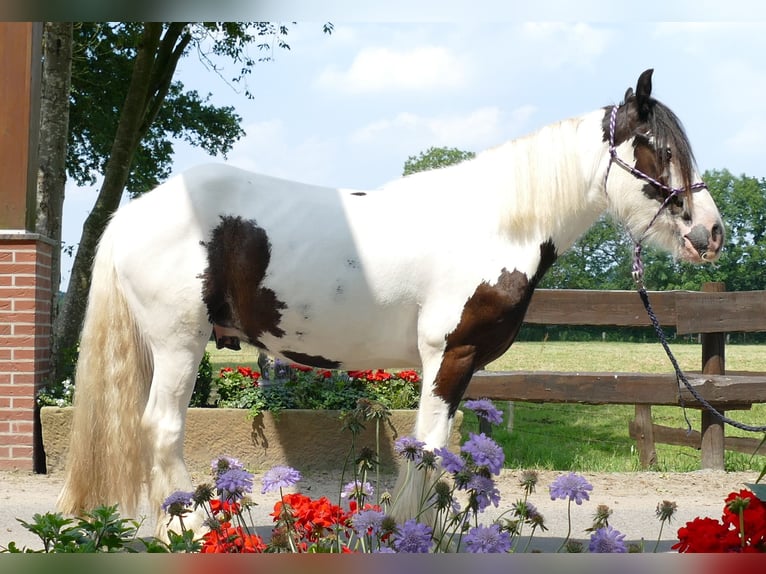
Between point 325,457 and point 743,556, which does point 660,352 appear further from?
point 743,556

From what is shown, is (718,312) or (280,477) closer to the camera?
(280,477)

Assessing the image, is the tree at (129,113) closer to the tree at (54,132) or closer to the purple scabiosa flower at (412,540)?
the tree at (54,132)

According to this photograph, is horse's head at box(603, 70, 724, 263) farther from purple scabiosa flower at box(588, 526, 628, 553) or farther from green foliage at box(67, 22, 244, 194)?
green foliage at box(67, 22, 244, 194)

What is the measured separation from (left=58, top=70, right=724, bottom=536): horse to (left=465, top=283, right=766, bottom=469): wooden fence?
334 centimetres

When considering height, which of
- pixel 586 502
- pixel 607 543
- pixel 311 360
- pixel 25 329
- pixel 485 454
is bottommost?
pixel 586 502

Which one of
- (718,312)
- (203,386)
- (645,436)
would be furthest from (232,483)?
(718,312)

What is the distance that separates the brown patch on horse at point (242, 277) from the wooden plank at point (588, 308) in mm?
3942

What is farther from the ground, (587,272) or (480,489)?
(587,272)

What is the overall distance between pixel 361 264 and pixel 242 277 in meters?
0.59

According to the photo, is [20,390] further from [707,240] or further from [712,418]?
[712,418]

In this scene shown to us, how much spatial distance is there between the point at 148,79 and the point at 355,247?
643cm

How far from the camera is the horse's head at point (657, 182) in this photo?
339 centimetres

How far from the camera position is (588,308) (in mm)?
7000

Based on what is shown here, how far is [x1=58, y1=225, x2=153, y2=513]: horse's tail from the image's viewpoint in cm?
362
